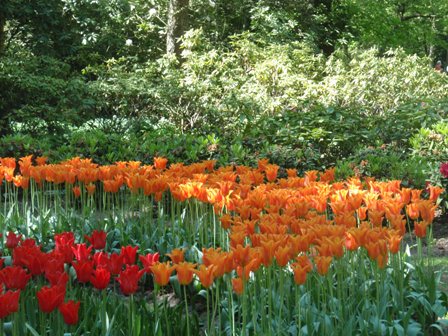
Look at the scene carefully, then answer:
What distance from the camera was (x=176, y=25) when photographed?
15.6 m

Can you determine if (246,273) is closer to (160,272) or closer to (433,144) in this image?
(160,272)

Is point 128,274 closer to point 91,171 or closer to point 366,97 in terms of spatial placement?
point 91,171

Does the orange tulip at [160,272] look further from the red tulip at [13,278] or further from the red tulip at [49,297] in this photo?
the red tulip at [13,278]

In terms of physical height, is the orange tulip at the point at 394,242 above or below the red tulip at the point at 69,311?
above

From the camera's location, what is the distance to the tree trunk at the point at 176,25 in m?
15.5

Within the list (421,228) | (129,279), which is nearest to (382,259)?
(421,228)

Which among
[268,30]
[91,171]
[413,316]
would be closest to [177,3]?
[268,30]

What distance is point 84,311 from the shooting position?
3246 millimetres

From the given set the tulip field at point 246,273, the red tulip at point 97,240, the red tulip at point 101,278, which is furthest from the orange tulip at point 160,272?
the red tulip at point 97,240

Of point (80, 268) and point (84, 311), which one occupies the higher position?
point (80, 268)

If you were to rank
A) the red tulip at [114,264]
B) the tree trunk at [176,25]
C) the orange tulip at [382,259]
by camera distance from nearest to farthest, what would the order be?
the red tulip at [114,264]
the orange tulip at [382,259]
the tree trunk at [176,25]

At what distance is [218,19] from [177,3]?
3.35 m

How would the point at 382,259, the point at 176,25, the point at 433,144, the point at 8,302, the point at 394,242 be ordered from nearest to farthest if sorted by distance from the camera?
the point at 8,302
the point at 382,259
the point at 394,242
the point at 433,144
the point at 176,25

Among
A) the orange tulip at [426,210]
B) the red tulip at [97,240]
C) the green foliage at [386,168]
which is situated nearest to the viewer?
the red tulip at [97,240]
